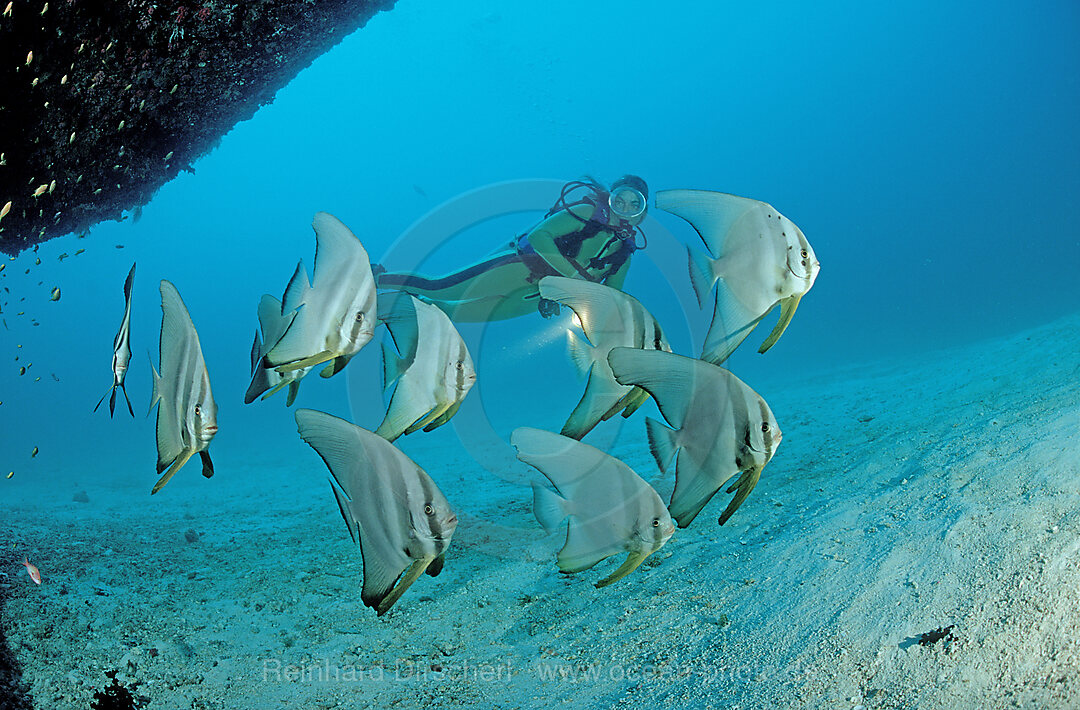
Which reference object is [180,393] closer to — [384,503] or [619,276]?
[384,503]

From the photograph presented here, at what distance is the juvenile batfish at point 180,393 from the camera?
160 cm

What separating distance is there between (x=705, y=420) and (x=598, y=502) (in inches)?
20.1

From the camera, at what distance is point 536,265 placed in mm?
4766

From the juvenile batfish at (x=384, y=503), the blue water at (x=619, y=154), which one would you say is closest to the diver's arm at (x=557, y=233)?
the juvenile batfish at (x=384, y=503)

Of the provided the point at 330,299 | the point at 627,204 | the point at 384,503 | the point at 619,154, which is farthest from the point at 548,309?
the point at 619,154

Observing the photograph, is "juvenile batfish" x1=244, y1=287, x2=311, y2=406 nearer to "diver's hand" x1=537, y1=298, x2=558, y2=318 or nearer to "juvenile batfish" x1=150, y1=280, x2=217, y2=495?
"juvenile batfish" x1=150, y1=280, x2=217, y2=495

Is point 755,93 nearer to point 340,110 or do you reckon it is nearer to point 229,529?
point 340,110

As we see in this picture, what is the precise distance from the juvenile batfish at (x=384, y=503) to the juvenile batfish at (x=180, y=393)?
33 centimetres

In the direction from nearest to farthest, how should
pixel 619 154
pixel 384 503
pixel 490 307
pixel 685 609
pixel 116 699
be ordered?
pixel 384 503 < pixel 116 699 < pixel 685 609 < pixel 490 307 < pixel 619 154

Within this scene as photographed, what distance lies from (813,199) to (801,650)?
118003 mm

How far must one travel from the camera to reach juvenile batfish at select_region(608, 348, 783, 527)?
1.67 meters

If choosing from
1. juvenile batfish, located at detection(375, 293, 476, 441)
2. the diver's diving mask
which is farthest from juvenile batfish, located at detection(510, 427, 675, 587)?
the diver's diving mask

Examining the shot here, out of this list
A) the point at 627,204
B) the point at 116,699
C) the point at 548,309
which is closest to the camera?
the point at 116,699

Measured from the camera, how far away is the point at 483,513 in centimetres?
550
